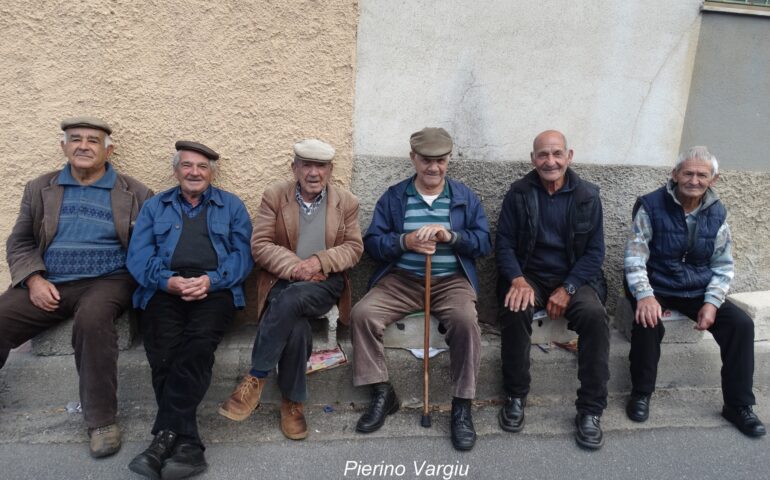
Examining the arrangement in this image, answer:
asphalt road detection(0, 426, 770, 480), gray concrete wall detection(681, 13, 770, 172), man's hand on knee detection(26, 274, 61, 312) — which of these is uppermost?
→ gray concrete wall detection(681, 13, 770, 172)

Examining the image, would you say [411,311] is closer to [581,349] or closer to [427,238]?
[427,238]

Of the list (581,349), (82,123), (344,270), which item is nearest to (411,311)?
(344,270)

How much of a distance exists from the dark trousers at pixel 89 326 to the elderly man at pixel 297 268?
60cm

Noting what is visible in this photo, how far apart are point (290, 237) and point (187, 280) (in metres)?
0.62

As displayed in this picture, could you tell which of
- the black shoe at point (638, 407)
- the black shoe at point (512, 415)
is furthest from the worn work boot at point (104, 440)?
the black shoe at point (638, 407)

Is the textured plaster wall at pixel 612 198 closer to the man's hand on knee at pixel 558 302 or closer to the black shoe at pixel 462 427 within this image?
the man's hand on knee at pixel 558 302

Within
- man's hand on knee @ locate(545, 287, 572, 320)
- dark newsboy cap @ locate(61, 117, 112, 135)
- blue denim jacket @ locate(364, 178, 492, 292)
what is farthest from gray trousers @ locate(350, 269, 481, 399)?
dark newsboy cap @ locate(61, 117, 112, 135)

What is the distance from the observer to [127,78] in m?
3.17

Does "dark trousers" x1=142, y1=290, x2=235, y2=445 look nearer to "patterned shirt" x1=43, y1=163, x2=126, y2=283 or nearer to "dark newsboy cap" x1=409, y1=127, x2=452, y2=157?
"patterned shirt" x1=43, y1=163, x2=126, y2=283

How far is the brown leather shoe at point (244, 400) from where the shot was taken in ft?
8.77

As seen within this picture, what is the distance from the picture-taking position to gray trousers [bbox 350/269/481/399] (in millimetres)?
2826

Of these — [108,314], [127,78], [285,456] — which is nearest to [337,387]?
[285,456]

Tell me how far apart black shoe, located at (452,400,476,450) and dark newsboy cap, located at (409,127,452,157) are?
4.59 ft

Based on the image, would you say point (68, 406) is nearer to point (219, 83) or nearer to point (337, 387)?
point (337, 387)
